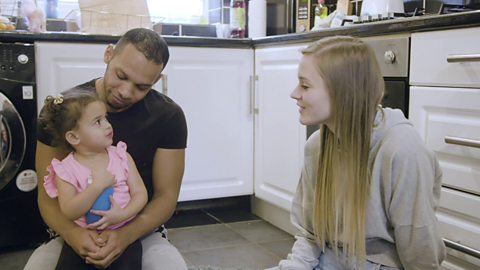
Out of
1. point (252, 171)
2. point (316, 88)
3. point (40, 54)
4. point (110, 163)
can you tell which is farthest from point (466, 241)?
point (40, 54)

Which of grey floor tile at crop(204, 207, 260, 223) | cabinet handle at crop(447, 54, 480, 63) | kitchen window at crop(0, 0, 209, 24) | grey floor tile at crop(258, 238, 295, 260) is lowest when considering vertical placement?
grey floor tile at crop(204, 207, 260, 223)

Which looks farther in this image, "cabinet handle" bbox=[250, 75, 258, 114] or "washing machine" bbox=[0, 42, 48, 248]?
"cabinet handle" bbox=[250, 75, 258, 114]

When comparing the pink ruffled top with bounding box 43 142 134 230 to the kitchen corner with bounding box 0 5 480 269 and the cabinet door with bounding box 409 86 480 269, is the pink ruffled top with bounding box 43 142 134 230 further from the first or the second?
the kitchen corner with bounding box 0 5 480 269

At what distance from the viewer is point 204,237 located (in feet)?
7.63

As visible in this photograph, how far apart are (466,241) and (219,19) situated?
7.28 ft

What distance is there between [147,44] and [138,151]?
11.8 inches

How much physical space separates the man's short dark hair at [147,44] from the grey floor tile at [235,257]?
107 centimetres

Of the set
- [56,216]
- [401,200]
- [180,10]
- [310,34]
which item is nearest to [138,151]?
[56,216]

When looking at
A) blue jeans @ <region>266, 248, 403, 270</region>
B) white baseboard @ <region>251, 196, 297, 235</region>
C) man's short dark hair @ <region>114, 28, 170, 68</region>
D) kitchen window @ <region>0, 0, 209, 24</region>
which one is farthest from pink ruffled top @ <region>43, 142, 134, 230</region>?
kitchen window @ <region>0, 0, 209, 24</region>

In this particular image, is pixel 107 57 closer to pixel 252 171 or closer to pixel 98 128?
pixel 98 128

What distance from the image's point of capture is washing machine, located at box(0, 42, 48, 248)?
6.63 feet

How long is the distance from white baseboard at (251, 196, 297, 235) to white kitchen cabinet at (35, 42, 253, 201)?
0.14 metres

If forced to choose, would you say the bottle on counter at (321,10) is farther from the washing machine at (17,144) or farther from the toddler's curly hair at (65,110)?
the toddler's curly hair at (65,110)

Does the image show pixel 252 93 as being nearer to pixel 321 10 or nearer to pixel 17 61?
pixel 321 10
